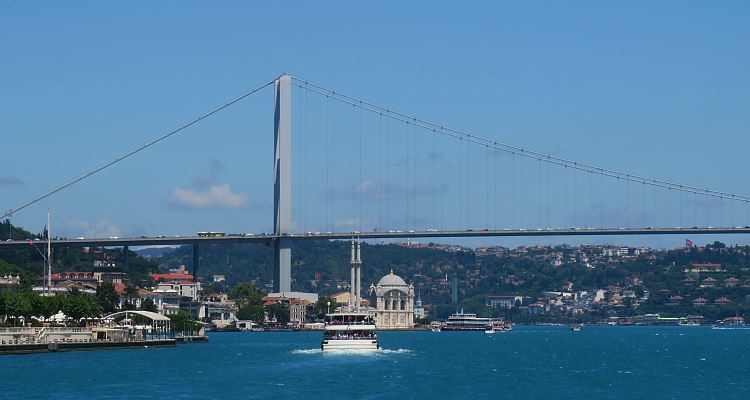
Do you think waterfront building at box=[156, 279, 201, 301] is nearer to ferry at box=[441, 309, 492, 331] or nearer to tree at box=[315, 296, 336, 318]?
tree at box=[315, 296, 336, 318]

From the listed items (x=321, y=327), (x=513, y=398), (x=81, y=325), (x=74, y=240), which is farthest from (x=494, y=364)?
(x=321, y=327)

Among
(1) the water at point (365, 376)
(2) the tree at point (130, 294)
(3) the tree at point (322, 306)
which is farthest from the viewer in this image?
(3) the tree at point (322, 306)

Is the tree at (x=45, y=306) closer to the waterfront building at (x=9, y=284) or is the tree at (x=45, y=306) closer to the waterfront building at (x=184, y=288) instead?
the waterfront building at (x=9, y=284)

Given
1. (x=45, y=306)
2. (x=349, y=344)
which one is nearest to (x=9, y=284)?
(x=45, y=306)

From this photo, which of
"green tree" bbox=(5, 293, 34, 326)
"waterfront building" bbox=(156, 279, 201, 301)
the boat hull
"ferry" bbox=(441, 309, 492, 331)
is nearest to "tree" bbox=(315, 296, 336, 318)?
"ferry" bbox=(441, 309, 492, 331)

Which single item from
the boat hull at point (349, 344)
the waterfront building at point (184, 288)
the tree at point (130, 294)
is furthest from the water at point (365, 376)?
the waterfront building at point (184, 288)

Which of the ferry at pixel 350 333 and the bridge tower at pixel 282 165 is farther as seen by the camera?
the bridge tower at pixel 282 165

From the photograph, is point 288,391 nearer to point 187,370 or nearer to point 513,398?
point 513,398
